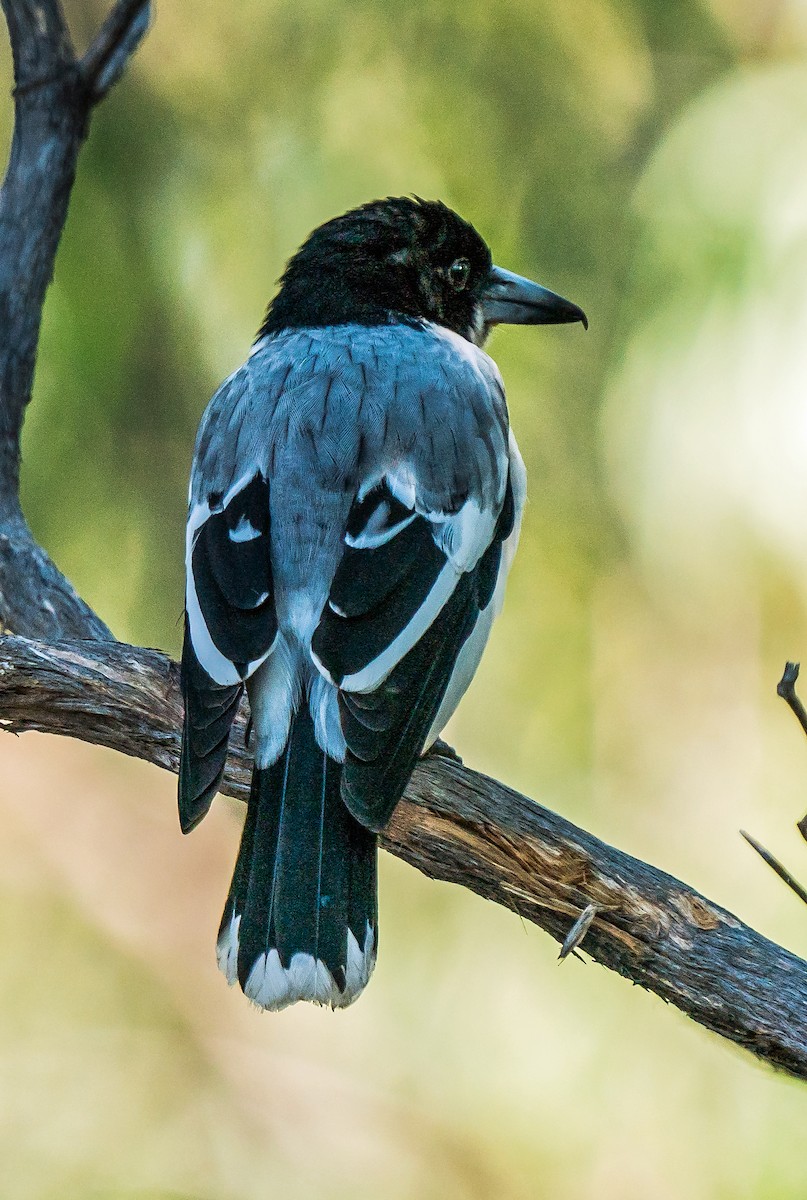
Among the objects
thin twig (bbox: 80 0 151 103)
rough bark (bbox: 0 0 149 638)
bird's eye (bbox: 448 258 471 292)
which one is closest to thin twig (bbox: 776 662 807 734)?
bird's eye (bbox: 448 258 471 292)

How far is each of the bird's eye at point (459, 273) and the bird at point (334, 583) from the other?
0.59 feet

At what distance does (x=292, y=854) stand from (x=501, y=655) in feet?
7.95

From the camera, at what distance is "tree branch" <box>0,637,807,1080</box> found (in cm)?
241

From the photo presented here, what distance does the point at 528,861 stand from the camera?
2527mm

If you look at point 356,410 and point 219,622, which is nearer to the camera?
point 219,622

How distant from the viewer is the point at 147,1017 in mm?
4555

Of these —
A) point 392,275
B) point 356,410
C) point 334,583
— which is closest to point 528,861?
point 334,583

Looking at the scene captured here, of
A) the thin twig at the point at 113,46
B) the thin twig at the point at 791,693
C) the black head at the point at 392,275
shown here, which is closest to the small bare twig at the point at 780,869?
the thin twig at the point at 791,693

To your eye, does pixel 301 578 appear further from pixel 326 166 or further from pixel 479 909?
pixel 326 166

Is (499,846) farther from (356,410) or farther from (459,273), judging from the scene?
(459,273)

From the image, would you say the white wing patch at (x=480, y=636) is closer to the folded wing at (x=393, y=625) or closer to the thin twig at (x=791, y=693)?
the folded wing at (x=393, y=625)

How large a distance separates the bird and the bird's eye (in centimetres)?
18

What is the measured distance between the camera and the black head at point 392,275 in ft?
11.6

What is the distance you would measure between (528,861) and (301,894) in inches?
16.9
